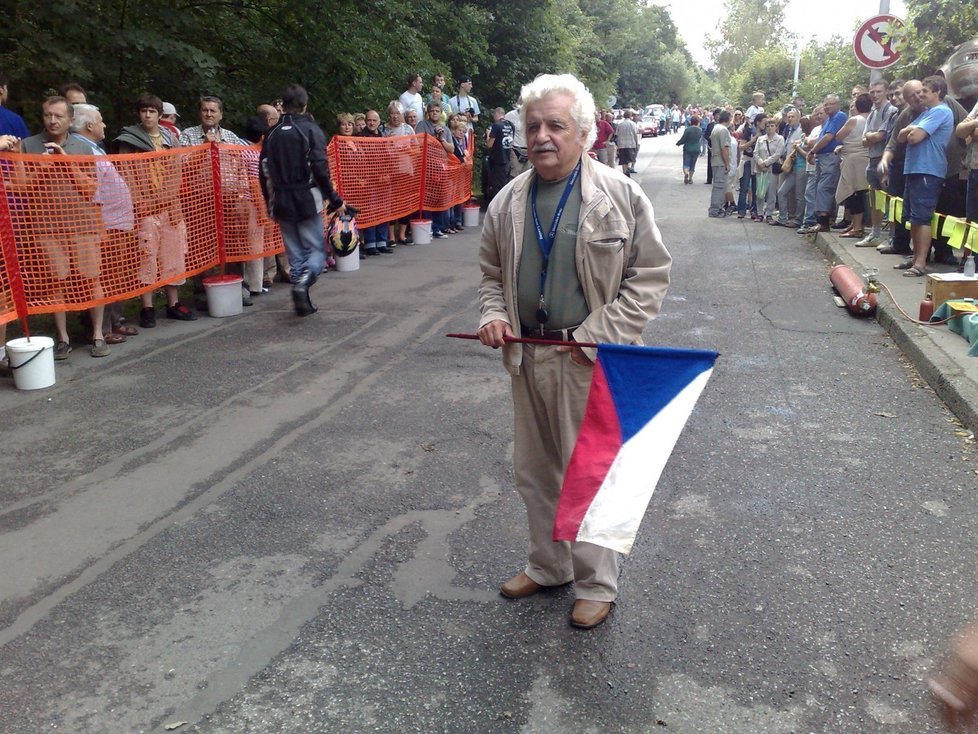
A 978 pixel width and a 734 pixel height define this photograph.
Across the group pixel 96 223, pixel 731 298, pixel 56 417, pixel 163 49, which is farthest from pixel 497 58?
pixel 56 417

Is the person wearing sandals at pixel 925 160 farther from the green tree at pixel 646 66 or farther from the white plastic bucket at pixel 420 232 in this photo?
the green tree at pixel 646 66

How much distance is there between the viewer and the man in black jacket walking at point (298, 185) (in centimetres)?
874

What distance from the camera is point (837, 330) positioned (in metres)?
8.41

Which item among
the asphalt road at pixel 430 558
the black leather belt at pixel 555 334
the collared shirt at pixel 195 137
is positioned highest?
the collared shirt at pixel 195 137

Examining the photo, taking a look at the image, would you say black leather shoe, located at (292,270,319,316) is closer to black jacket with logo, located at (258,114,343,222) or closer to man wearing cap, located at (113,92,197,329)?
black jacket with logo, located at (258,114,343,222)

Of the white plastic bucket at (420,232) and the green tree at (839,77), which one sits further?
the green tree at (839,77)

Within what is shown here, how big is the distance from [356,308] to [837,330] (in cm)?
472

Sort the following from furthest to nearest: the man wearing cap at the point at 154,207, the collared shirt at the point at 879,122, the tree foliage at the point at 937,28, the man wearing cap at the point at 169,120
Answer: the tree foliage at the point at 937,28
the collared shirt at the point at 879,122
the man wearing cap at the point at 169,120
the man wearing cap at the point at 154,207

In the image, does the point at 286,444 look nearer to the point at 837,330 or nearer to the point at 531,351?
the point at 531,351

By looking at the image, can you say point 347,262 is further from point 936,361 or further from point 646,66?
point 646,66

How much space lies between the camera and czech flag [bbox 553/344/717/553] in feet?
11.0

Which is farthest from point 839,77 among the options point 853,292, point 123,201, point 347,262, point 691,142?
point 123,201

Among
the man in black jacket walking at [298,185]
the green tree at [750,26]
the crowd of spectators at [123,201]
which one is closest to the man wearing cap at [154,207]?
the crowd of spectators at [123,201]

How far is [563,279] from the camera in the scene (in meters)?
3.45
